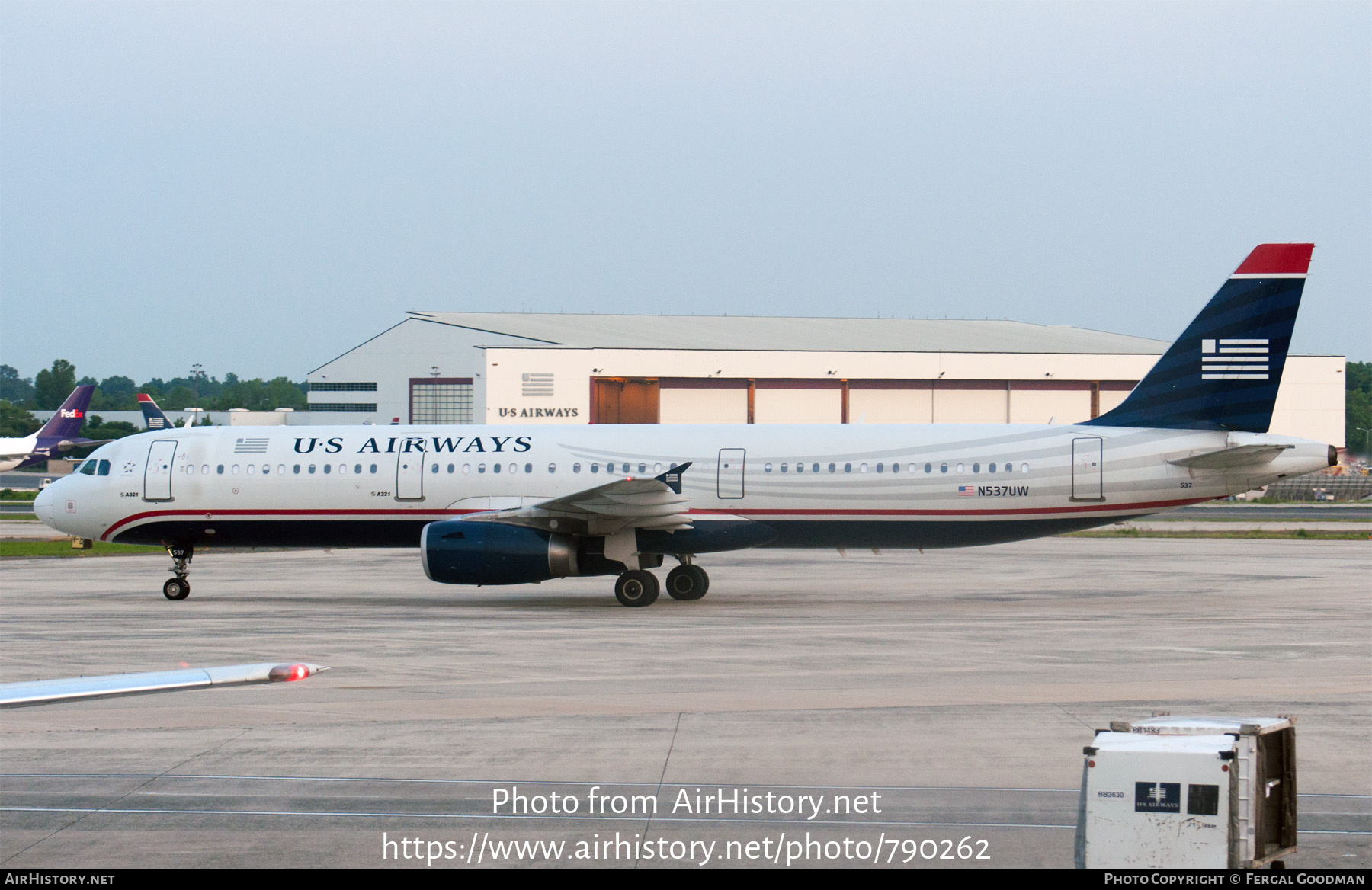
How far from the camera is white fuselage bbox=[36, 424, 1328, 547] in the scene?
24531mm

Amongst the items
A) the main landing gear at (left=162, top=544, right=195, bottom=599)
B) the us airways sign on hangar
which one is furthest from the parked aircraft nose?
the us airways sign on hangar

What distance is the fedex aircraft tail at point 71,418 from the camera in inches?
3002

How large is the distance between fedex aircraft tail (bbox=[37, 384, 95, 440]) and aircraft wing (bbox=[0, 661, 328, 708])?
76.1 meters

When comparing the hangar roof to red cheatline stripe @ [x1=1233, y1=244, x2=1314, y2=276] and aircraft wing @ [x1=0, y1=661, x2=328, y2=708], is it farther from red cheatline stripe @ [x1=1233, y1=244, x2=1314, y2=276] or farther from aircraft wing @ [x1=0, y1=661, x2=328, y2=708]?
aircraft wing @ [x1=0, y1=661, x2=328, y2=708]

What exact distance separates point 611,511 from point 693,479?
2.31 meters

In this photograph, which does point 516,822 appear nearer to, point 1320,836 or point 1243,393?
point 1320,836

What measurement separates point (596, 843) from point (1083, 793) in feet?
10.8

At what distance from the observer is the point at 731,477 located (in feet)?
83.6

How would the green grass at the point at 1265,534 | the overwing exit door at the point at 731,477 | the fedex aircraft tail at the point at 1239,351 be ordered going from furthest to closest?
the green grass at the point at 1265,534 → the overwing exit door at the point at 731,477 → the fedex aircraft tail at the point at 1239,351

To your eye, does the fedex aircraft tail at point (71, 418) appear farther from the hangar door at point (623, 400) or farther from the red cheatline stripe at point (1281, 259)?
the red cheatline stripe at point (1281, 259)

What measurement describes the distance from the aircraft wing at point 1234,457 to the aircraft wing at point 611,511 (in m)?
9.50

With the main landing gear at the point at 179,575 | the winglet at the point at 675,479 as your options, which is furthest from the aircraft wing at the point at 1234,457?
the main landing gear at the point at 179,575

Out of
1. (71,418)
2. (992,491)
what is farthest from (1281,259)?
(71,418)

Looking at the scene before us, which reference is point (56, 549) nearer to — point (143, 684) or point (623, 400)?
point (623, 400)
